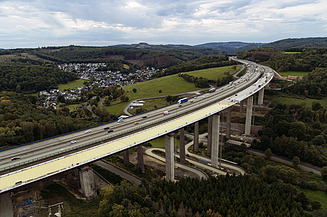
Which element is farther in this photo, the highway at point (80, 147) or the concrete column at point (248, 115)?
the concrete column at point (248, 115)

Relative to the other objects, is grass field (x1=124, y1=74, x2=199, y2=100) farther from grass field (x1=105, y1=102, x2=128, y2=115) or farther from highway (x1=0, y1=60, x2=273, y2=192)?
highway (x1=0, y1=60, x2=273, y2=192)

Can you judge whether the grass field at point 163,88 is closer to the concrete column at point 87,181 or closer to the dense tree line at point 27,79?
the dense tree line at point 27,79

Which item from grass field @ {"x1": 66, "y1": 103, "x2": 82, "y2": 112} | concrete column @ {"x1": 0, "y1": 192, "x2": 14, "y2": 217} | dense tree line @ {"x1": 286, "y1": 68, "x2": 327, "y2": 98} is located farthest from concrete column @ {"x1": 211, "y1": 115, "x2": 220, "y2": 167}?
grass field @ {"x1": 66, "y1": 103, "x2": 82, "y2": 112}

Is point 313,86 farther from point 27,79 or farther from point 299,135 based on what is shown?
point 27,79

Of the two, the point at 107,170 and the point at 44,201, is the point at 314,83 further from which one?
the point at 44,201

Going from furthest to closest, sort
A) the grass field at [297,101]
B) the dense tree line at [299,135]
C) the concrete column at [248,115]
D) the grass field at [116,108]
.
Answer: the grass field at [116,108], the grass field at [297,101], the concrete column at [248,115], the dense tree line at [299,135]

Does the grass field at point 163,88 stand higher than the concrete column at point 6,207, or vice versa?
the grass field at point 163,88

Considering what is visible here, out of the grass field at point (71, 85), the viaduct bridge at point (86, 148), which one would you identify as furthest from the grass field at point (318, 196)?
the grass field at point (71, 85)
